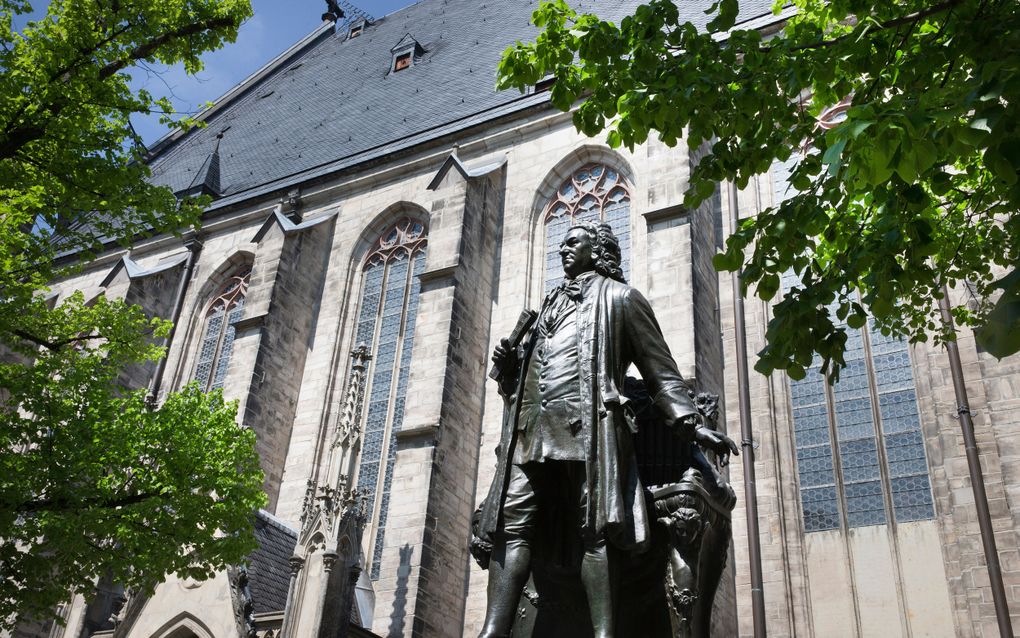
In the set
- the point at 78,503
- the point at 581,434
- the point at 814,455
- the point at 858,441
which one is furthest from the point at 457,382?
the point at 581,434

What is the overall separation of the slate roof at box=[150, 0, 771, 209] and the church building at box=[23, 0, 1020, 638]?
17 cm

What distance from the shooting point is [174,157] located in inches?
1246

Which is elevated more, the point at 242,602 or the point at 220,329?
the point at 220,329

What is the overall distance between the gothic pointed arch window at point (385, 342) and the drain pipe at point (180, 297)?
4.89m

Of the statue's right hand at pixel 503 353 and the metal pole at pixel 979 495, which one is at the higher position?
the metal pole at pixel 979 495

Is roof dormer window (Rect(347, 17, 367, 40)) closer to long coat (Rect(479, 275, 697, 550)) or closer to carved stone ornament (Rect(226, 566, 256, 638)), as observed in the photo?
carved stone ornament (Rect(226, 566, 256, 638))

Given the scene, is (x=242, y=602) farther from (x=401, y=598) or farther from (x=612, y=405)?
(x=612, y=405)

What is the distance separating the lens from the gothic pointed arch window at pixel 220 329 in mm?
20547

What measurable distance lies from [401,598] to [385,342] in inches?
257

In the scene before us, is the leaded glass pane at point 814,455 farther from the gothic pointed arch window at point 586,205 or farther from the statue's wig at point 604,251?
the statue's wig at point 604,251

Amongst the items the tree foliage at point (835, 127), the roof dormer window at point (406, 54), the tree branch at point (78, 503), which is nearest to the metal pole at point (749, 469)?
the tree foliage at point (835, 127)

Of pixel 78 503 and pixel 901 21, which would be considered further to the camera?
pixel 78 503

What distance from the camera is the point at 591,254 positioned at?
478cm

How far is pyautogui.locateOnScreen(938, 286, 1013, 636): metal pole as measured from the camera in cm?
1071
